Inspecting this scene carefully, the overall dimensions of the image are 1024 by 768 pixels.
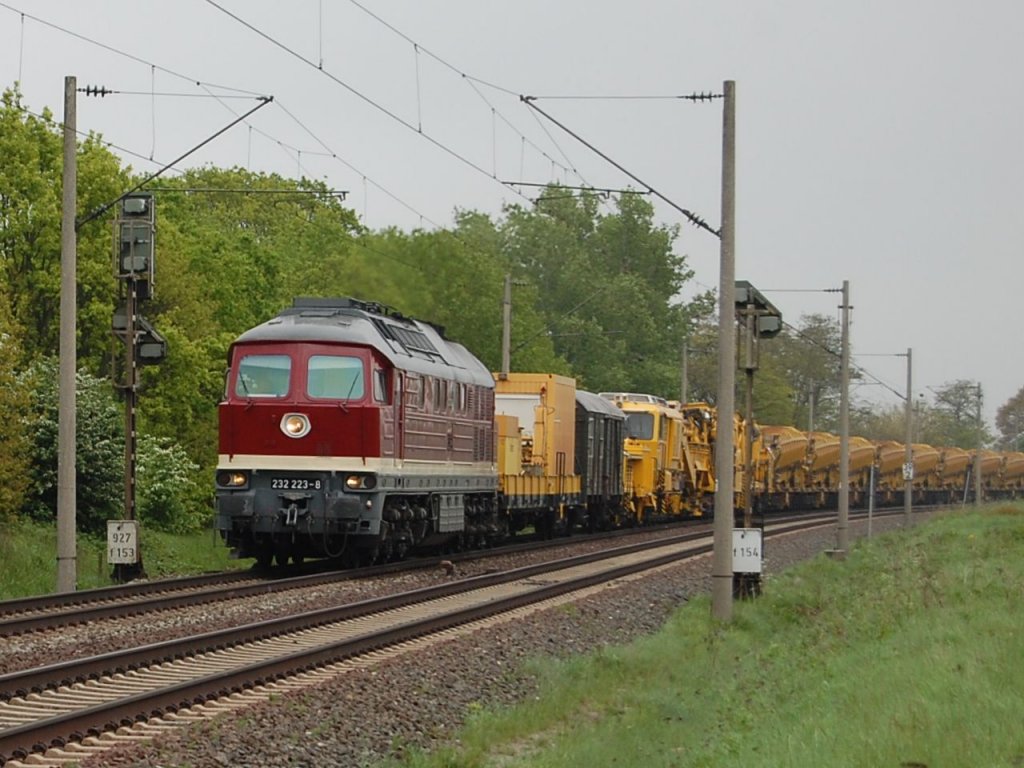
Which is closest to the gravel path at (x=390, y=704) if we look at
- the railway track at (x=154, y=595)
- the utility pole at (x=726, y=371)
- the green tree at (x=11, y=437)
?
the utility pole at (x=726, y=371)

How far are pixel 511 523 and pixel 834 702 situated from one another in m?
24.4

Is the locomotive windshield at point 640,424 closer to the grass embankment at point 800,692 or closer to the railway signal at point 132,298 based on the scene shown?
the railway signal at point 132,298

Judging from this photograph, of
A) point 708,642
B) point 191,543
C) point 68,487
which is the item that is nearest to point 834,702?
point 708,642

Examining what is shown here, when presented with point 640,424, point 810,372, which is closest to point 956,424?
point 810,372

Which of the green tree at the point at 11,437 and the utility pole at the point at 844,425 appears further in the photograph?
the utility pole at the point at 844,425

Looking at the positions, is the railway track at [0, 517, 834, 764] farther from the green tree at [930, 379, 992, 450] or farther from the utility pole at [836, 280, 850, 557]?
the green tree at [930, 379, 992, 450]

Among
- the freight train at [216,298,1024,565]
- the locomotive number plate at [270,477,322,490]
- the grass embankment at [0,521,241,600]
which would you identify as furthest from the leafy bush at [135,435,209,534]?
the locomotive number plate at [270,477,322,490]

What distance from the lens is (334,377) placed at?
81.8 ft

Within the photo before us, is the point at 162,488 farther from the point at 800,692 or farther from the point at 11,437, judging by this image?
the point at 800,692

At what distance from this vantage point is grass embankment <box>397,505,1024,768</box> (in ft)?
32.6

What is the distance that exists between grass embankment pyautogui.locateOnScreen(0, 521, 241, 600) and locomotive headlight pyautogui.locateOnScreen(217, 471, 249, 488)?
221 centimetres

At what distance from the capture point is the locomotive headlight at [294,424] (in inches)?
971

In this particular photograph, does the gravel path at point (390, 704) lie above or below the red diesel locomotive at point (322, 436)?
below

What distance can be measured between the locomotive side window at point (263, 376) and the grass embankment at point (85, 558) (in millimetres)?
3308
